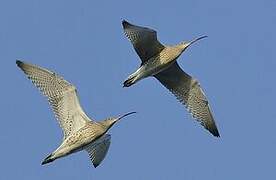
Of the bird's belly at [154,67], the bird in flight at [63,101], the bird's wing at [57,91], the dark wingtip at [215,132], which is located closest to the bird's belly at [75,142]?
the bird in flight at [63,101]

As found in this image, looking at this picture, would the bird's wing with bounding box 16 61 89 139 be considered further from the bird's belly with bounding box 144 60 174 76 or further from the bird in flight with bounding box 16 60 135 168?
the bird's belly with bounding box 144 60 174 76

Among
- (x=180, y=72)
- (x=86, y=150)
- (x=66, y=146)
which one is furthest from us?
(x=180, y=72)

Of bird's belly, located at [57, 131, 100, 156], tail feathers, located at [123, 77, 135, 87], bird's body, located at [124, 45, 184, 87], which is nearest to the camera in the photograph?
bird's belly, located at [57, 131, 100, 156]

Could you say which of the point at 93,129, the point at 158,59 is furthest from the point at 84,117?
the point at 158,59

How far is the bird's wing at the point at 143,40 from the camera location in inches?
1254

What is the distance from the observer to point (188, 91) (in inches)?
1357

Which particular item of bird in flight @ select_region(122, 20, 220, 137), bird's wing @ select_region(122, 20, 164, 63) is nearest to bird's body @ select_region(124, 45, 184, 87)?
bird in flight @ select_region(122, 20, 220, 137)

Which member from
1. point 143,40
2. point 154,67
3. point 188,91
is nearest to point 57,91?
point 143,40

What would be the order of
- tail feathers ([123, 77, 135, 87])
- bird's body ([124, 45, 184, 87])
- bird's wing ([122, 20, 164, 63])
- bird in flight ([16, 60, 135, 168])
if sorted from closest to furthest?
1. bird in flight ([16, 60, 135, 168])
2. bird's wing ([122, 20, 164, 63])
3. tail feathers ([123, 77, 135, 87])
4. bird's body ([124, 45, 184, 87])

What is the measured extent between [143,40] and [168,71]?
213 centimetres

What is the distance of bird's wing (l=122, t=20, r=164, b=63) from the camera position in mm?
31844

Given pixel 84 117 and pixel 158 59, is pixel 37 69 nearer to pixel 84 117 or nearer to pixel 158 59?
pixel 84 117

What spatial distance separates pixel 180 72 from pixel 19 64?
19.3 feet

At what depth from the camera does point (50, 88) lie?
101 ft
